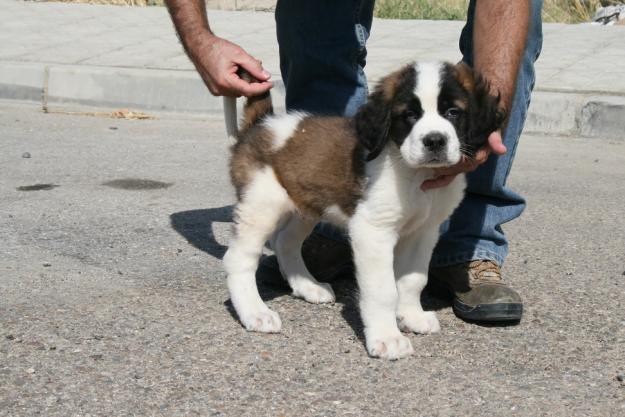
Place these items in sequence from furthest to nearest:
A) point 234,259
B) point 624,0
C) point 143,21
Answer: point 624,0 → point 143,21 → point 234,259

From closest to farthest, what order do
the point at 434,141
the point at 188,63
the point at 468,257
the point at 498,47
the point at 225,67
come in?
the point at 434,141 → the point at 498,47 → the point at 225,67 → the point at 468,257 → the point at 188,63

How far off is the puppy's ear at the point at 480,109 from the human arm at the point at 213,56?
2.74 ft

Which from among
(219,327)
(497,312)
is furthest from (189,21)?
(497,312)

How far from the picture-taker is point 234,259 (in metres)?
3.90

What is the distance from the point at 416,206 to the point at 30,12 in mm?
9708

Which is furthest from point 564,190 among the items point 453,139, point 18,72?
point 18,72

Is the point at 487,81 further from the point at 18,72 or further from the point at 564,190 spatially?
the point at 18,72

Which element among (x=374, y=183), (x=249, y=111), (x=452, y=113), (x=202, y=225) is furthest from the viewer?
(x=202, y=225)

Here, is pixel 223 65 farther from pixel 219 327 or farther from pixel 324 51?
pixel 219 327

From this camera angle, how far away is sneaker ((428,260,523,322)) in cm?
389

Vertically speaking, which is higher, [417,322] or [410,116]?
[410,116]

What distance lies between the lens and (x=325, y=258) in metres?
4.53

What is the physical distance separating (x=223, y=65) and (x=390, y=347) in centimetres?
122

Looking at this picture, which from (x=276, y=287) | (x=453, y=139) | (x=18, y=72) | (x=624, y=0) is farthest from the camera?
(x=624, y=0)
